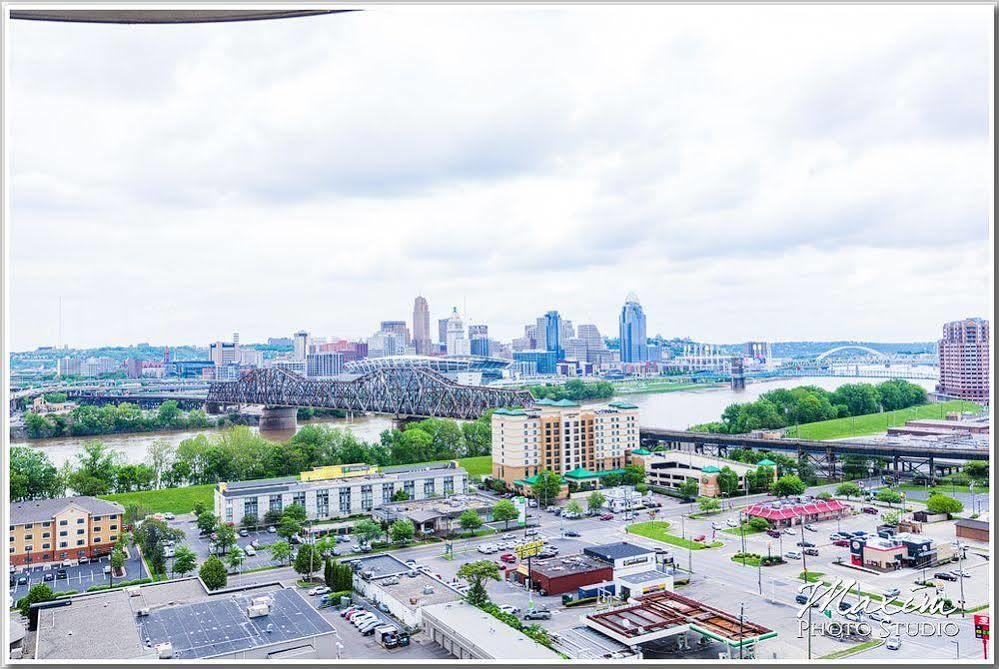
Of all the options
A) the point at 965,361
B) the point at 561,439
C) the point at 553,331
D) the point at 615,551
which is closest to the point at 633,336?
the point at 553,331

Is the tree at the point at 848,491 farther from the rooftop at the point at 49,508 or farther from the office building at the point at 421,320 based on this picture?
the office building at the point at 421,320

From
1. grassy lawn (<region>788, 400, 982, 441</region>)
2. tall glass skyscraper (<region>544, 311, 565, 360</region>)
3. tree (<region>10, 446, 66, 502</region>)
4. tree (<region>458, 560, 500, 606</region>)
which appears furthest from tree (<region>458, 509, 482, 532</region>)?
tall glass skyscraper (<region>544, 311, 565, 360</region>)

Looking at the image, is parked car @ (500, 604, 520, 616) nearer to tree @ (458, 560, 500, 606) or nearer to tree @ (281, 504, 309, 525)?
tree @ (458, 560, 500, 606)

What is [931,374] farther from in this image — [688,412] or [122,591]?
[122,591]

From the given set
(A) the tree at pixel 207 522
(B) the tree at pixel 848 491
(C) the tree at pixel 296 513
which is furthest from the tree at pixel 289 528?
(B) the tree at pixel 848 491

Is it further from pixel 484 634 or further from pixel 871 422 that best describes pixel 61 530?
pixel 871 422

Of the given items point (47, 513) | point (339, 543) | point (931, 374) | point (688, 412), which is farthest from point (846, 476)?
point (931, 374)
